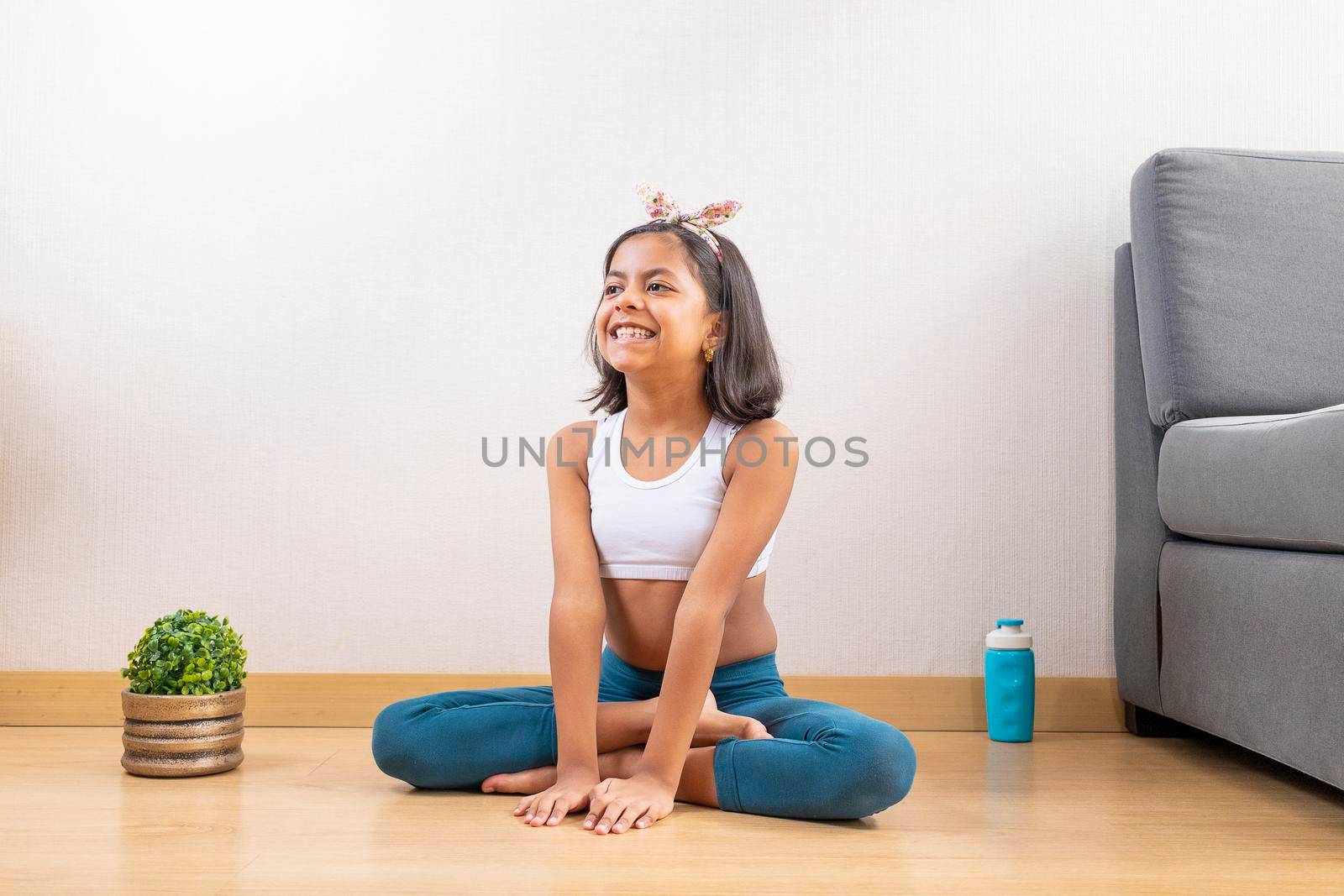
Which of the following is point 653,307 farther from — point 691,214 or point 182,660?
point 182,660

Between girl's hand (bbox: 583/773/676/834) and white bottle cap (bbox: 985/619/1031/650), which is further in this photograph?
white bottle cap (bbox: 985/619/1031/650)

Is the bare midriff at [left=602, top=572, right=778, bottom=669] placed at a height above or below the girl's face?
below

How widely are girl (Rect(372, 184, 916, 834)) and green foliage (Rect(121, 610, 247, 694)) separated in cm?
24

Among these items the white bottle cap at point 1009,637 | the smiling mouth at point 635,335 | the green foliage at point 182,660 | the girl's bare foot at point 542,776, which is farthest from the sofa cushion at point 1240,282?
the green foliage at point 182,660

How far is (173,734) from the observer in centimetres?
129

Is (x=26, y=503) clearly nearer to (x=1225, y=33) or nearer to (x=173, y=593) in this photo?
(x=173, y=593)

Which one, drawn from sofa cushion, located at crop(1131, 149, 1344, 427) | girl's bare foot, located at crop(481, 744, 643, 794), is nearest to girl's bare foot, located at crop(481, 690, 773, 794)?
girl's bare foot, located at crop(481, 744, 643, 794)

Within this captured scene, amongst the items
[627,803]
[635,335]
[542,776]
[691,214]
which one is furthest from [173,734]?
[691,214]

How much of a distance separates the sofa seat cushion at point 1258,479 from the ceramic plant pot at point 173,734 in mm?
1224

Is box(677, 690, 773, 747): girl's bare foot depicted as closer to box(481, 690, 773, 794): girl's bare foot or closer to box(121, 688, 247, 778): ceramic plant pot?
box(481, 690, 773, 794): girl's bare foot

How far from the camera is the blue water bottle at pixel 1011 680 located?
156 centimetres

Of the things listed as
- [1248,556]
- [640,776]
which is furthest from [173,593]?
[1248,556]

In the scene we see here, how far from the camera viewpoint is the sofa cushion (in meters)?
1.43

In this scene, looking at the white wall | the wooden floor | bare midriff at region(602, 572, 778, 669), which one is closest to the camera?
the wooden floor
